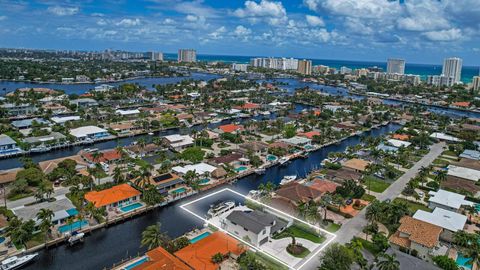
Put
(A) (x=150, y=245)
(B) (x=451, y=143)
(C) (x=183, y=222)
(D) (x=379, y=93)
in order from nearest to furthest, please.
→ (A) (x=150, y=245), (C) (x=183, y=222), (B) (x=451, y=143), (D) (x=379, y=93)

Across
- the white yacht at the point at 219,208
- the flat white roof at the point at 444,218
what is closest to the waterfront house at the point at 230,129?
the white yacht at the point at 219,208

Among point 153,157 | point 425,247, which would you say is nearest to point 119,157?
point 153,157

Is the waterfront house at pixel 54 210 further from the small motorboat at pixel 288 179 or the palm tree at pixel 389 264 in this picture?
the palm tree at pixel 389 264

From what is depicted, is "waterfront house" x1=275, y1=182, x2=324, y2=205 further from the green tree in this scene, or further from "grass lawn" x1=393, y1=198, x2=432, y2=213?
the green tree

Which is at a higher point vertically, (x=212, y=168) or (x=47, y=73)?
(x=47, y=73)

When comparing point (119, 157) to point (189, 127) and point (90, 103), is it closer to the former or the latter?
point (189, 127)

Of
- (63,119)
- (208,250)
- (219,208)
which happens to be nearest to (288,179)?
(219,208)

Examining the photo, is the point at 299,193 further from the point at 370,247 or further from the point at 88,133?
the point at 88,133
